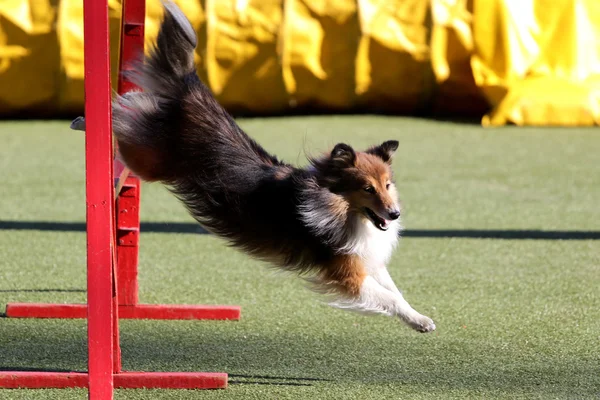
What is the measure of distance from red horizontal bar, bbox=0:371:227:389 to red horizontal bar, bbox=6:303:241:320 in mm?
991

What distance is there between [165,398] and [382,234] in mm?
Result: 1208

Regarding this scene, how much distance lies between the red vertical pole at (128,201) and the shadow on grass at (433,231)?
2.06 meters

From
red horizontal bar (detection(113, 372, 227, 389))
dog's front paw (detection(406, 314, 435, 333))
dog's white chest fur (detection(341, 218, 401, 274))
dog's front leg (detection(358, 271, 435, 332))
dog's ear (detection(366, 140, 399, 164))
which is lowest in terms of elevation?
red horizontal bar (detection(113, 372, 227, 389))

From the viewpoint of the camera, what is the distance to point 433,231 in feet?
22.6

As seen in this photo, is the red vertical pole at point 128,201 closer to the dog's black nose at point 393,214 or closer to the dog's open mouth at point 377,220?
the dog's open mouth at point 377,220

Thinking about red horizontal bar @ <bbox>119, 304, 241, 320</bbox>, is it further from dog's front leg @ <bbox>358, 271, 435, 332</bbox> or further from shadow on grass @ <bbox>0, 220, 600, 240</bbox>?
shadow on grass @ <bbox>0, 220, 600, 240</bbox>

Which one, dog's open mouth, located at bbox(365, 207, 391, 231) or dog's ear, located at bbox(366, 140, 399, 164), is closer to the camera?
dog's open mouth, located at bbox(365, 207, 391, 231)

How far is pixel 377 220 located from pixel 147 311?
1.43m

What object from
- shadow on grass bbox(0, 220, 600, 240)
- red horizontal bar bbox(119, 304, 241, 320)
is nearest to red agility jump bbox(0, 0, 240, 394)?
red horizontal bar bbox(119, 304, 241, 320)

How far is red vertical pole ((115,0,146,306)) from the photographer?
440cm

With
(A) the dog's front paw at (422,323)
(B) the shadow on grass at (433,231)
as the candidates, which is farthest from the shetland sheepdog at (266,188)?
(B) the shadow on grass at (433,231)

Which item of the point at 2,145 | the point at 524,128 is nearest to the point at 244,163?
the point at 2,145

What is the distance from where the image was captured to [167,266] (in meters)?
5.85

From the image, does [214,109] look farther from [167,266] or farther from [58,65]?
[58,65]
